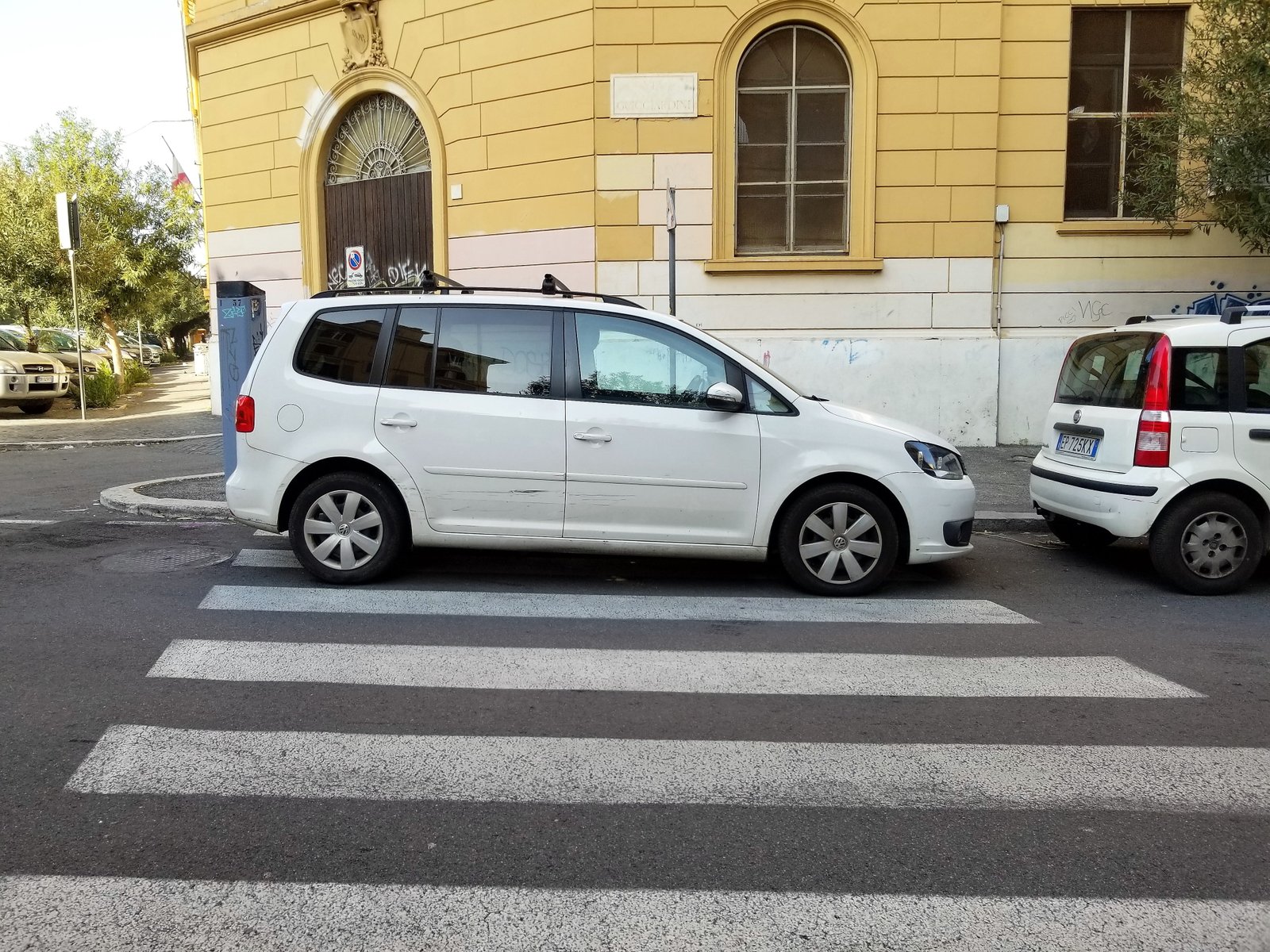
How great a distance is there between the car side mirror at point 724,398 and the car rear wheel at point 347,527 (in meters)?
1.97

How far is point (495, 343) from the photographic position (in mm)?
6543

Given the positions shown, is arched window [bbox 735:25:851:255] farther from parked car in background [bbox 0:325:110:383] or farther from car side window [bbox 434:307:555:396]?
parked car in background [bbox 0:325:110:383]

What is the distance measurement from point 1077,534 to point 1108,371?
1.42 meters

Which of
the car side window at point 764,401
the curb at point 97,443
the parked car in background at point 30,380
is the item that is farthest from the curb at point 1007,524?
the parked car in background at point 30,380

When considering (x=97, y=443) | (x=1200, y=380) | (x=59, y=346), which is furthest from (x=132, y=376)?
(x=1200, y=380)

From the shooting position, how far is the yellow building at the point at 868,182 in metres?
12.9

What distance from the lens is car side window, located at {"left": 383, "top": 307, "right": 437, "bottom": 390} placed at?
21.5 ft

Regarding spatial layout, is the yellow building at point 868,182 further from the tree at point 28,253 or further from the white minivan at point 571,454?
the tree at point 28,253

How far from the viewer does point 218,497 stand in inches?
377

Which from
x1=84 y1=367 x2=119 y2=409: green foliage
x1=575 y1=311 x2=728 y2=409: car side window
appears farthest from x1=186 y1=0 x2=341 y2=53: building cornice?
x1=575 y1=311 x2=728 y2=409: car side window

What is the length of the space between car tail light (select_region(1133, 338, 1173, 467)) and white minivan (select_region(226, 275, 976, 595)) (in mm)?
1172

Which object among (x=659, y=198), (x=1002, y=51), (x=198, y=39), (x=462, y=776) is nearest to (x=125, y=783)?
(x=462, y=776)

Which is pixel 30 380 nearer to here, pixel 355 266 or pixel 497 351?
pixel 355 266

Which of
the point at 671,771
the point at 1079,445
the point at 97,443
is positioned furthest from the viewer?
the point at 97,443
